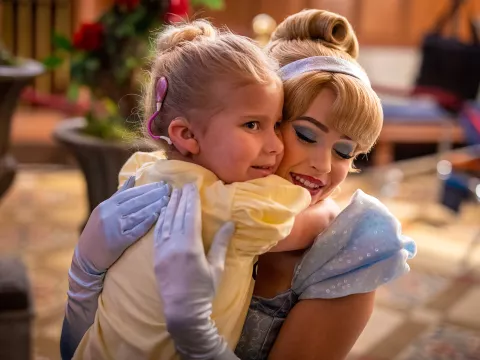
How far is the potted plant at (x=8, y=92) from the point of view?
8.57ft

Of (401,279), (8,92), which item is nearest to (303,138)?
(8,92)

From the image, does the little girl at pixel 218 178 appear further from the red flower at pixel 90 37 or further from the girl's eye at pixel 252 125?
the red flower at pixel 90 37

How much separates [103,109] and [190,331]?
208 centimetres

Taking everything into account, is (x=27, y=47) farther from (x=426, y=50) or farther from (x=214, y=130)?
(x=214, y=130)

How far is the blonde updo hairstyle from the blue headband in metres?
0.04

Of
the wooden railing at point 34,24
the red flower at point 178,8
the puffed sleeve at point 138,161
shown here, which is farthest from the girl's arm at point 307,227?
the wooden railing at point 34,24

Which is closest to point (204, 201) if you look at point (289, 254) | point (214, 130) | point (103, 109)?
point (214, 130)

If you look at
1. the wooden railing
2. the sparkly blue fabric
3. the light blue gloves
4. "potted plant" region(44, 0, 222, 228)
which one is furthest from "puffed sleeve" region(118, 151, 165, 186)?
the wooden railing

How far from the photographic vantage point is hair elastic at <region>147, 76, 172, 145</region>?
105 cm

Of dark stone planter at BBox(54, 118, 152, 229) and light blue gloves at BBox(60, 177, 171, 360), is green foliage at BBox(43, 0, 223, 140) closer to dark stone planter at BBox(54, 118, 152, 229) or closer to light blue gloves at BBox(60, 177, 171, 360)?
dark stone planter at BBox(54, 118, 152, 229)

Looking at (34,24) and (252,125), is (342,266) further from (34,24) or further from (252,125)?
(34,24)

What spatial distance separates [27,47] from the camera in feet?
18.2

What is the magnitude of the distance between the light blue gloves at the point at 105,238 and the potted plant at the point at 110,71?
1499 millimetres

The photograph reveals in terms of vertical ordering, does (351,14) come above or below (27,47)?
above
